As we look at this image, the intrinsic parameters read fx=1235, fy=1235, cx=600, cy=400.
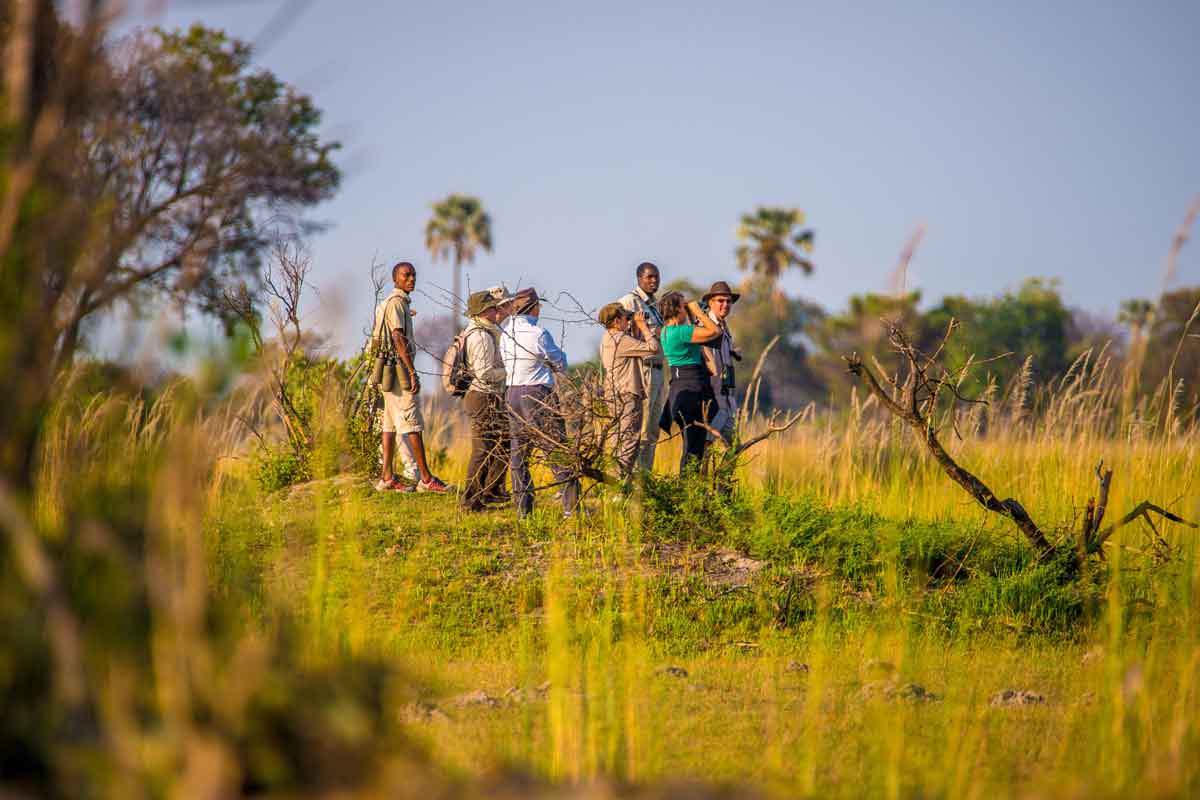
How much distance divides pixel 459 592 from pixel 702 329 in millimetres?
3058

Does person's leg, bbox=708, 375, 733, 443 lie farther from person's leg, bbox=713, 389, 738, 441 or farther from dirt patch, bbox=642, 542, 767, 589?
dirt patch, bbox=642, 542, 767, 589

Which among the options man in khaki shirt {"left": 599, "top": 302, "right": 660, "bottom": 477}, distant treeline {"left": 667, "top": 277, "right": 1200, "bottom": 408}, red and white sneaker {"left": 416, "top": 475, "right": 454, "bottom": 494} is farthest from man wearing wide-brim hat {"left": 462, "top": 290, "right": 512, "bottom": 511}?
distant treeline {"left": 667, "top": 277, "right": 1200, "bottom": 408}

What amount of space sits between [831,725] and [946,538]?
339cm

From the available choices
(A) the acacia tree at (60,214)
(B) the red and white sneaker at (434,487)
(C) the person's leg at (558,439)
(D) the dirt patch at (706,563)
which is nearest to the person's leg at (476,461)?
(C) the person's leg at (558,439)

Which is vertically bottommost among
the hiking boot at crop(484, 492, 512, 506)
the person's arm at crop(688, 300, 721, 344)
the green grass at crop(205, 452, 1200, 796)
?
the green grass at crop(205, 452, 1200, 796)

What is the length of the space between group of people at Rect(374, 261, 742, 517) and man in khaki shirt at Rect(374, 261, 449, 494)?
0.01 metres

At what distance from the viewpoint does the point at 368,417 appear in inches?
448

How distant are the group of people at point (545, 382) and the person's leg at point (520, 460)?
0.01 metres

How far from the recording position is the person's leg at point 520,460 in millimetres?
8961

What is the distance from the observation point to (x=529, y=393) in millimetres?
9469

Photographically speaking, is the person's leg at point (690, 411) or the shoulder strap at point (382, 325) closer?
the person's leg at point (690, 411)

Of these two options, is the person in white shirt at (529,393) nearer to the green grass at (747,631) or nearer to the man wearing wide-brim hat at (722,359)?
the green grass at (747,631)

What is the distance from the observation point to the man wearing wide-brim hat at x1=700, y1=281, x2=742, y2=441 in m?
10.1

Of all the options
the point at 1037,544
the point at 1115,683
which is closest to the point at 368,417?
the point at 1037,544
